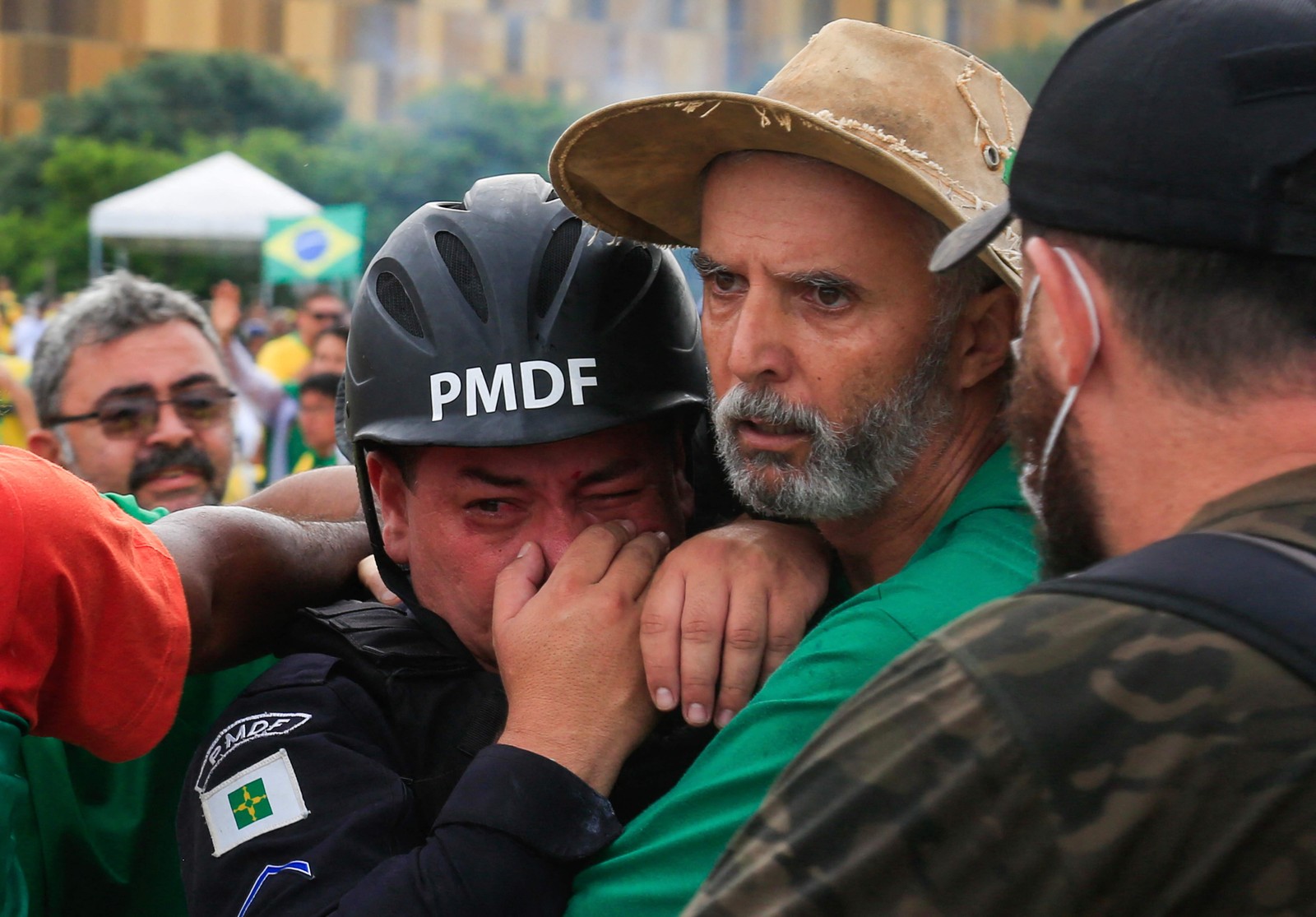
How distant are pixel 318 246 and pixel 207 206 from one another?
6.88m

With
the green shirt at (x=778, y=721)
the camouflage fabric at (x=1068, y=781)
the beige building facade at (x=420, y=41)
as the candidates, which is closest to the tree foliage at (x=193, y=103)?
the beige building facade at (x=420, y=41)

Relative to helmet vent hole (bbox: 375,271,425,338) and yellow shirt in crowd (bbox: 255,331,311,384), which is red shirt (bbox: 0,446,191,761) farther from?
yellow shirt in crowd (bbox: 255,331,311,384)

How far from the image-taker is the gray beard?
2398 millimetres

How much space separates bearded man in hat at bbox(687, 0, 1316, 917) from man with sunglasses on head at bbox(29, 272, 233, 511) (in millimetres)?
4359

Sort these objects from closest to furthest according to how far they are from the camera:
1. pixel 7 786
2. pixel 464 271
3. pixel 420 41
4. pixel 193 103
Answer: pixel 7 786 < pixel 464 271 < pixel 193 103 < pixel 420 41

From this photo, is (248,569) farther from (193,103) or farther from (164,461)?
(193,103)

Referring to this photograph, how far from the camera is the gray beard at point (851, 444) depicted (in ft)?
7.87

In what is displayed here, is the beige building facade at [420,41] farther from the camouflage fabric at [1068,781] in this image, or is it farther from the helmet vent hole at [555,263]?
the camouflage fabric at [1068,781]

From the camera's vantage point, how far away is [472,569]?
2850mm

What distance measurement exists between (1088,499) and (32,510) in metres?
1.43

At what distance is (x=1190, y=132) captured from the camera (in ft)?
4.70

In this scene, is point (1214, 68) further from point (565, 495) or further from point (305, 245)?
point (305, 245)

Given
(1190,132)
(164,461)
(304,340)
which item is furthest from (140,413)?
(304,340)

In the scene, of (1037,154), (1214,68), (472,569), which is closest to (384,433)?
(472,569)
